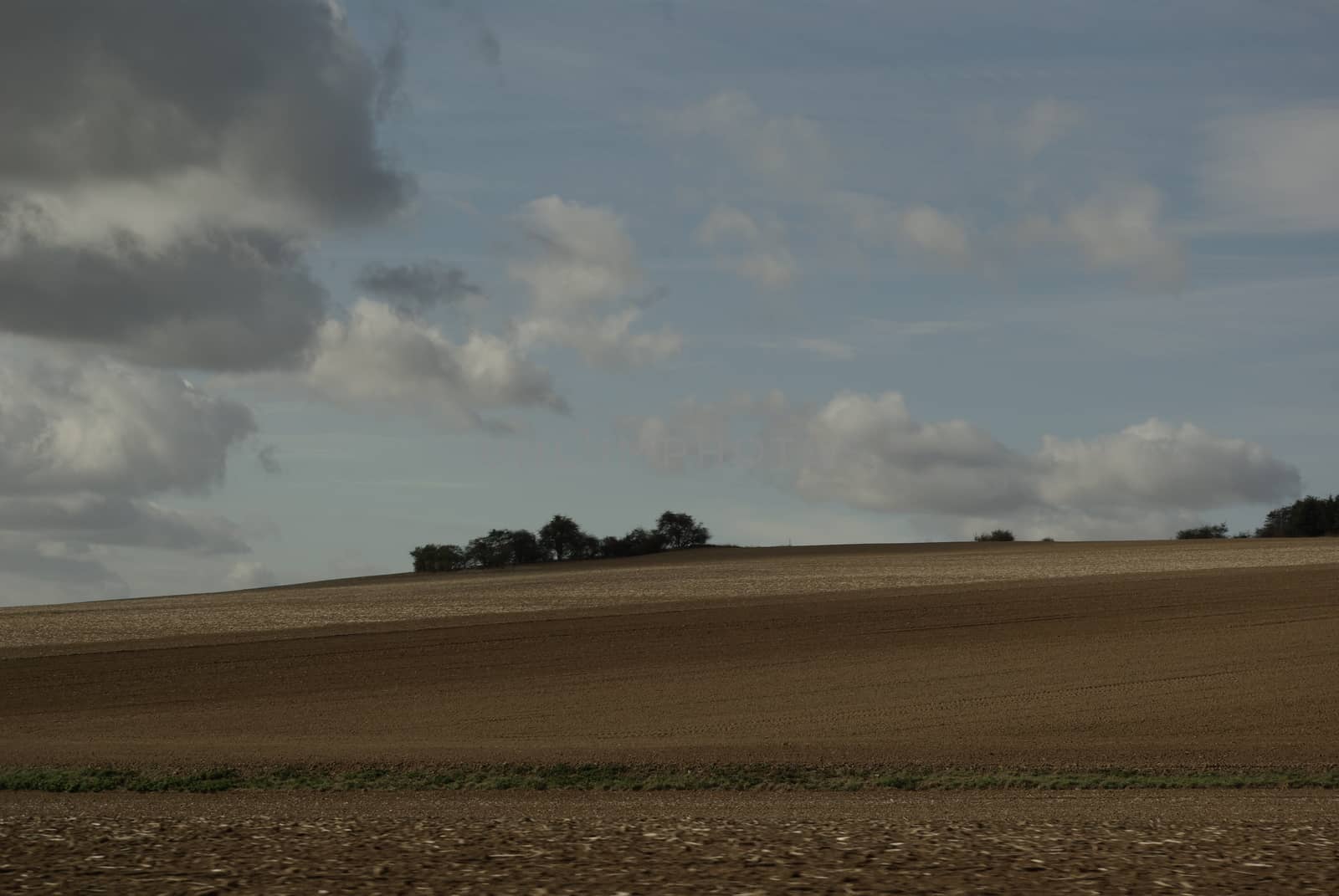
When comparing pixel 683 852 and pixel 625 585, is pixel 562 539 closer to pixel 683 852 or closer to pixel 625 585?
→ pixel 625 585

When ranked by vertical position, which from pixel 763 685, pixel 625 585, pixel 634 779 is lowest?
pixel 634 779

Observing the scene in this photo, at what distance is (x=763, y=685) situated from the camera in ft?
114

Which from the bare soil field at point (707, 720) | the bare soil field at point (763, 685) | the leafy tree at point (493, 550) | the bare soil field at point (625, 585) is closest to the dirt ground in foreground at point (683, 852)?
the bare soil field at point (707, 720)

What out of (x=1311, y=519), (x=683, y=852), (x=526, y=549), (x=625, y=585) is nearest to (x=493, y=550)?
(x=526, y=549)

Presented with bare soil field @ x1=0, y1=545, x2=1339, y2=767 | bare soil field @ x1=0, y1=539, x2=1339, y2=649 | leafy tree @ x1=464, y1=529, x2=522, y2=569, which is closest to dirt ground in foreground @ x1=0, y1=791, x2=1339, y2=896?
bare soil field @ x1=0, y1=545, x2=1339, y2=767

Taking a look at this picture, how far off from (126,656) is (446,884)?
3271cm

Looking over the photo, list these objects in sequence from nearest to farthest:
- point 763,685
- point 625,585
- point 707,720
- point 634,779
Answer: point 634,779
point 707,720
point 763,685
point 625,585

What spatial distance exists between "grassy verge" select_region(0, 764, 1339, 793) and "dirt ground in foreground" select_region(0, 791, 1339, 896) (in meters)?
4.23

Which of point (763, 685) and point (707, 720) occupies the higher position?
point (763, 685)

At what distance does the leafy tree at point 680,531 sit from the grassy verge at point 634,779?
8216 centimetres

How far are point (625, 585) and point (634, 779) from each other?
3924cm

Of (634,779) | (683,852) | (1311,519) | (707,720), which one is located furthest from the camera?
(1311,519)

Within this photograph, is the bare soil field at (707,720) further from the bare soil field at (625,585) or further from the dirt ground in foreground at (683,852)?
the bare soil field at (625,585)

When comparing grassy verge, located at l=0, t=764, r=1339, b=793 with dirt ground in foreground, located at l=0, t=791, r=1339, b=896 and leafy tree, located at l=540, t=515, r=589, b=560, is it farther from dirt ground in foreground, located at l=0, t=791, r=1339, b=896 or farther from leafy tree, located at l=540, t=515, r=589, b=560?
leafy tree, located at l=540, t=515, r=589, b=560
